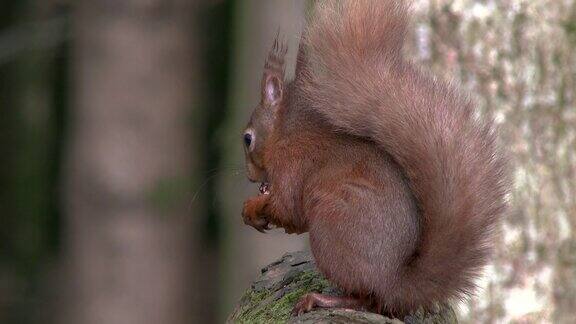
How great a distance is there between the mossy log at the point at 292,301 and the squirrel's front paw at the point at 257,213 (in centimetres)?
19

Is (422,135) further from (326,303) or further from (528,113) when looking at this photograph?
(528,113)

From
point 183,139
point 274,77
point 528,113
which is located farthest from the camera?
point 183,139

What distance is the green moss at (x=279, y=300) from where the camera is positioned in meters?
2.80

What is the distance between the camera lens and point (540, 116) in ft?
16.5

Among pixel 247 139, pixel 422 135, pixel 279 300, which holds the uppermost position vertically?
pixel 422 135

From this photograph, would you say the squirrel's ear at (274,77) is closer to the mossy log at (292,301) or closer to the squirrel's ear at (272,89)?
the squirrel's ear at (272,89)

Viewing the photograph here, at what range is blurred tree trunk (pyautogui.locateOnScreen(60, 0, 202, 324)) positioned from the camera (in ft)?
16.0

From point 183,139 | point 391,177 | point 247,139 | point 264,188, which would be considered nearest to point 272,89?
point 247,139

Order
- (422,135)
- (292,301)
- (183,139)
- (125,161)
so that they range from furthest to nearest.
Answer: (183,139) → (125,161) → (292,301) → (422,135)

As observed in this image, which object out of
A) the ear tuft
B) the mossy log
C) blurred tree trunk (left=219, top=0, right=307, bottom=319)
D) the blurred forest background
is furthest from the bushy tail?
blurred tree trunk (left=219, top=0, right=307, bottom=319)

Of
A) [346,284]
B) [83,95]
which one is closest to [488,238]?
[346,284]

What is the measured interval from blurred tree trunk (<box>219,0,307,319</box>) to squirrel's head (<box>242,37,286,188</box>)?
1.89m

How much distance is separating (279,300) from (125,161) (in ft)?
6.96

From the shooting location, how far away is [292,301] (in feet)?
9.34
